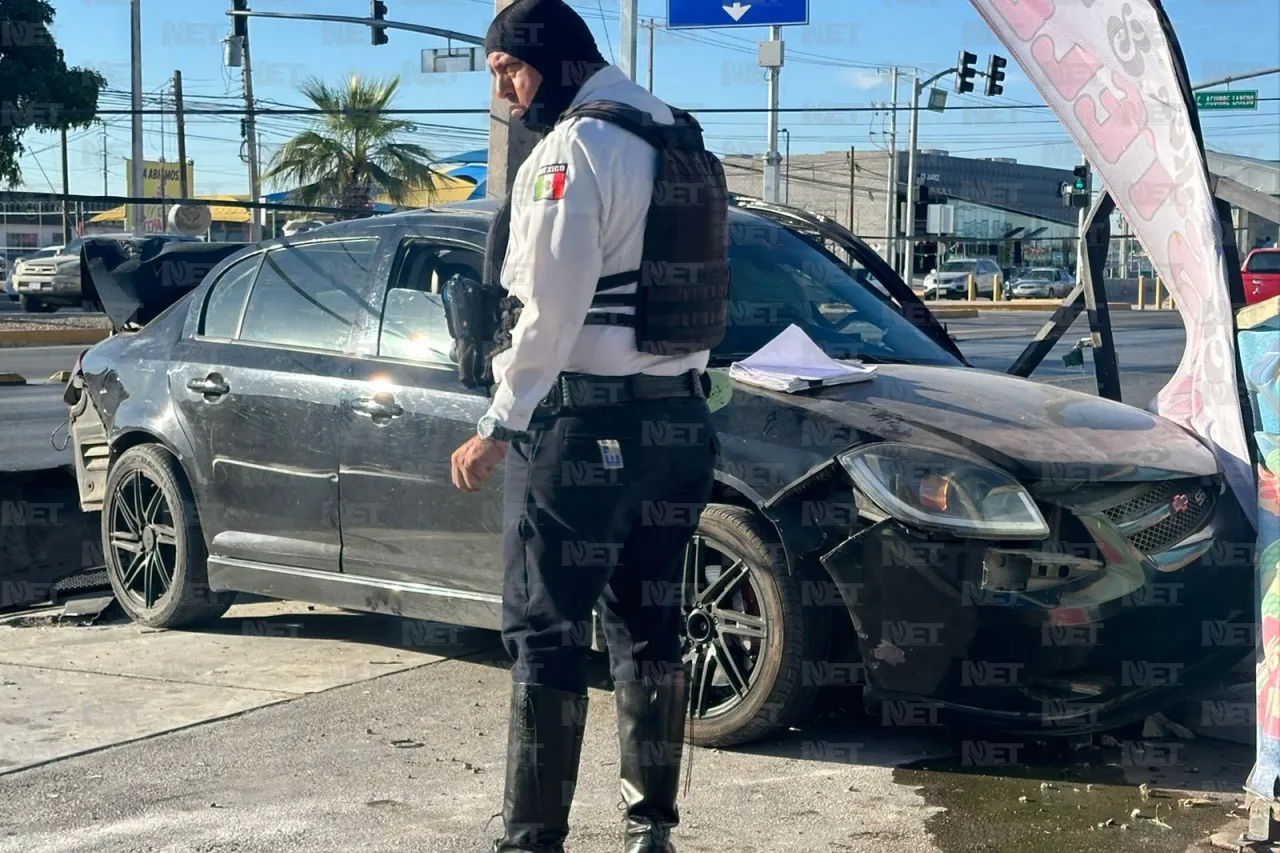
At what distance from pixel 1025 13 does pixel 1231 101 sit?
3646cm

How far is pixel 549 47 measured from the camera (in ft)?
10.9

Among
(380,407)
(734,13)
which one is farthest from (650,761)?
(734,13)

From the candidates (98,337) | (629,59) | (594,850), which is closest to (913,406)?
(594,850)

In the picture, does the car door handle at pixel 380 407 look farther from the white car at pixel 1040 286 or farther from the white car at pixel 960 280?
the white car at pixel 1040 286

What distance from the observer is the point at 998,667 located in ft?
13.6

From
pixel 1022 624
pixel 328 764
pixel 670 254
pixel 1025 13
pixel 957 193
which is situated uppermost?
pixel 957 193

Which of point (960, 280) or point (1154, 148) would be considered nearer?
point (1154, 148)

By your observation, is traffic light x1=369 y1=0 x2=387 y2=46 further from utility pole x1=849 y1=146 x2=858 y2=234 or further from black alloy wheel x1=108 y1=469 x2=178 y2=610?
utility pole x1=849 y1=146 x2=858 y2=234

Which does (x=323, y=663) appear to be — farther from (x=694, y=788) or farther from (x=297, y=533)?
(x=694, y=788)

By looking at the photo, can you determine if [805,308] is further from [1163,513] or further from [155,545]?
[155,545]

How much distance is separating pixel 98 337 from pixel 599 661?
2379cm

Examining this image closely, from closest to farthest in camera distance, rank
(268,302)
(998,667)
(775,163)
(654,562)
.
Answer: (654,562), (998,667), (268,302), (775,163)

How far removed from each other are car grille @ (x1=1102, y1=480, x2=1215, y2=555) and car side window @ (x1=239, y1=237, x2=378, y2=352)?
8.84 feet

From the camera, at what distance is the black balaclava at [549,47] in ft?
10.8
